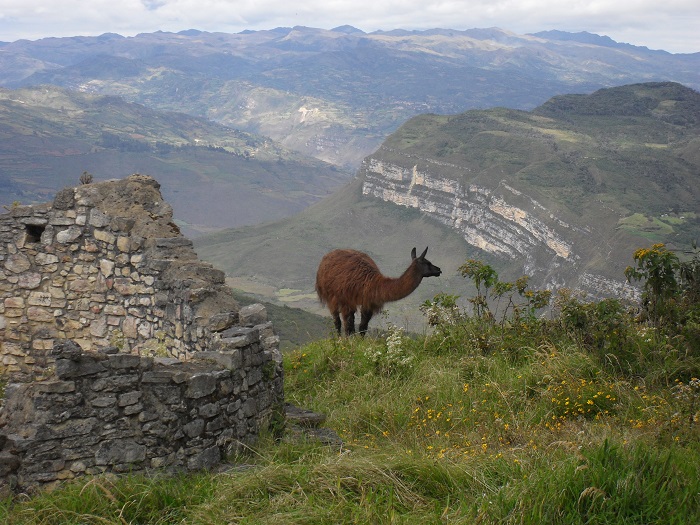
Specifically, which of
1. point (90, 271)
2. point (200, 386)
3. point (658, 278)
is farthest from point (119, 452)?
point (658, 278)

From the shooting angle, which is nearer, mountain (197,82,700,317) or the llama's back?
the llama's back

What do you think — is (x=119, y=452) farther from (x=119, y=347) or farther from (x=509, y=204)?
(x=509, y=204)

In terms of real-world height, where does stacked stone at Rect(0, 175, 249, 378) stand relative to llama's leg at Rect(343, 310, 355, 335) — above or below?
above

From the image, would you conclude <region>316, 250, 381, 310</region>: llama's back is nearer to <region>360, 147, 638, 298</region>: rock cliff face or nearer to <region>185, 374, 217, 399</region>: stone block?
<region>185, 374, 217, 399</region>: stone block

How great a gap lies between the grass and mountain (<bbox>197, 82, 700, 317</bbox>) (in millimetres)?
65981

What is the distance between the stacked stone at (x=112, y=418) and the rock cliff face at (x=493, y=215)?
69.0 metres

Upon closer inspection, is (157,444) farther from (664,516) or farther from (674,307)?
(674,307)

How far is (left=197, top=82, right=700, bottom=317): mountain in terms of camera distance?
3563 inches

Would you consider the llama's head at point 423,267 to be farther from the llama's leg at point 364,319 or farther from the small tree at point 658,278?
the small tree at point 658,278

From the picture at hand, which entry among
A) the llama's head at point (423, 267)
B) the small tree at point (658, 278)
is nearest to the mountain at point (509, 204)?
the llama's head at point (423, 267)

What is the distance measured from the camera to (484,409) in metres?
7.74

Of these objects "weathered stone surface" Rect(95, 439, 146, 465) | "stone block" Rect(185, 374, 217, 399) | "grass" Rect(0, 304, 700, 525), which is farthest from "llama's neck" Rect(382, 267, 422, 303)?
"weathered stone surface" Rect(95, 439, 146, 465)

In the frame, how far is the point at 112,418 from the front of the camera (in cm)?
555

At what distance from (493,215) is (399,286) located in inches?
3952
